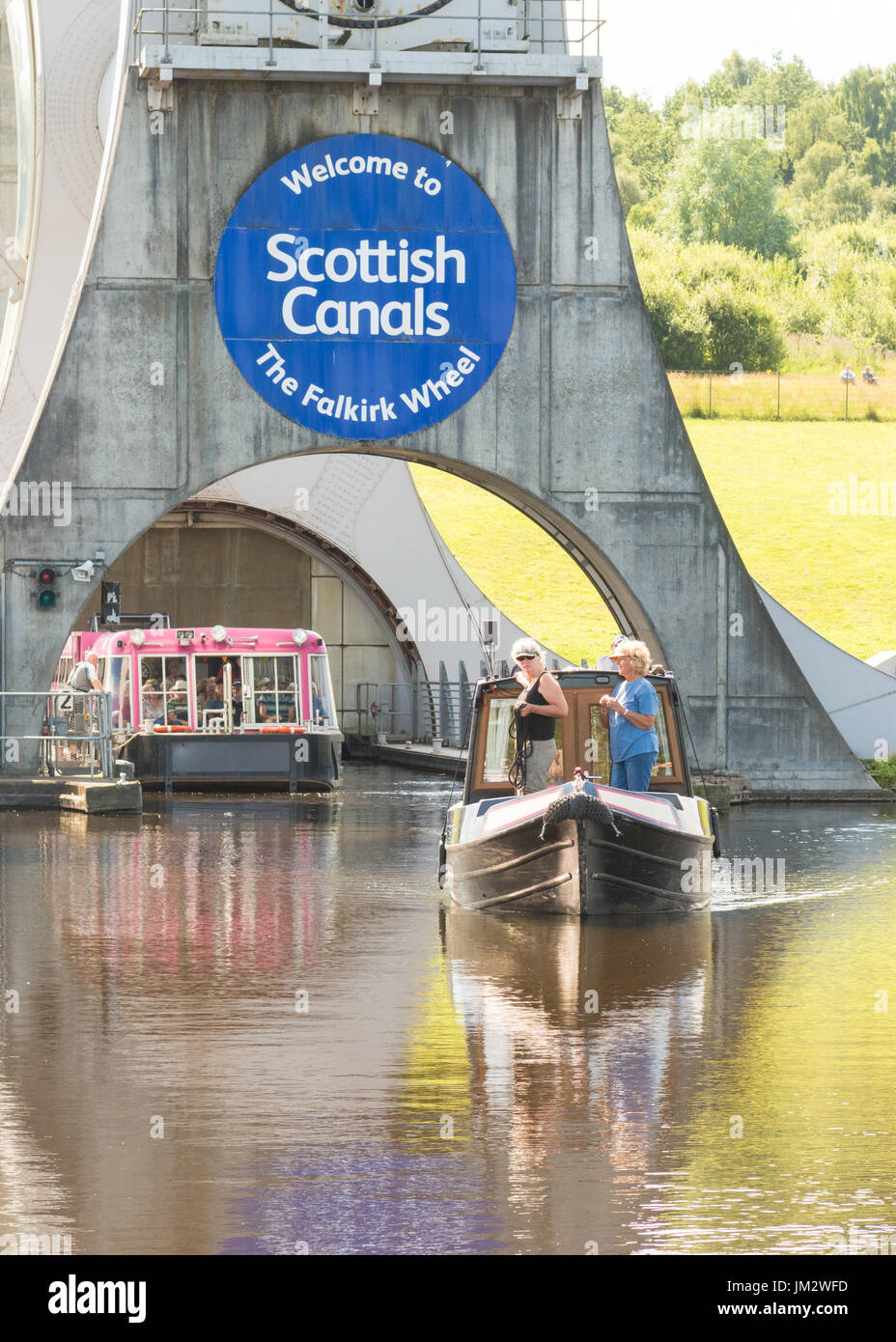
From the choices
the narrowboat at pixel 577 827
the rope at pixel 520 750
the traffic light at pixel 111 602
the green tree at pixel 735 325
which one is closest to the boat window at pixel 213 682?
the traffic light at pixel 111 602

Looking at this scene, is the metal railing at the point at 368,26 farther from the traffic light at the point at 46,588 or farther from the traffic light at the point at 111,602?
the traffic light at the point at 111,602

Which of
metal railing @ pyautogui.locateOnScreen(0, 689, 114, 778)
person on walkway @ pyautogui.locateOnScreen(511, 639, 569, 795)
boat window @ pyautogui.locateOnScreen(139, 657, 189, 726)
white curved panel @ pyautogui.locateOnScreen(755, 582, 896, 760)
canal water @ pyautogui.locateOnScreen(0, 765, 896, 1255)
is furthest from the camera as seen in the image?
white curved panel @ pyautogui.locateOnScreen(755, 582, 896, 760)

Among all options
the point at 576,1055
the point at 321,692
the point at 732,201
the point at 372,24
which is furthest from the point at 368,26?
the point at 732,201

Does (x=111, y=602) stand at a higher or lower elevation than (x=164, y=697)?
higher

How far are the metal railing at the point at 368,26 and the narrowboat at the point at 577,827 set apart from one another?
14576 millimetres

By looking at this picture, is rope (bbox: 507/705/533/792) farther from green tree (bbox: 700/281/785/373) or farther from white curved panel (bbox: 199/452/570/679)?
green tree (bbox: 700/281/785/373)

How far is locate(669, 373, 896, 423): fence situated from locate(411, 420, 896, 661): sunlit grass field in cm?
85

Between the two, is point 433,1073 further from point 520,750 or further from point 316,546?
point 316,546

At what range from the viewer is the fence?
308ft

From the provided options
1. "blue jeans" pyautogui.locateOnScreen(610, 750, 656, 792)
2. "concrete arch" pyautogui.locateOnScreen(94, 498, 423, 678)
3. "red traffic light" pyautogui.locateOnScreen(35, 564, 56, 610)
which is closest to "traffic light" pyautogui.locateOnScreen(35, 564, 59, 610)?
"red traffic light" pyautogui.locateOnScreen(35, 564, 56, 610)

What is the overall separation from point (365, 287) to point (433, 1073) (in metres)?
21.0

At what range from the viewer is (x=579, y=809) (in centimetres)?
1538

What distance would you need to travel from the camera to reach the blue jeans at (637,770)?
1694 cm
